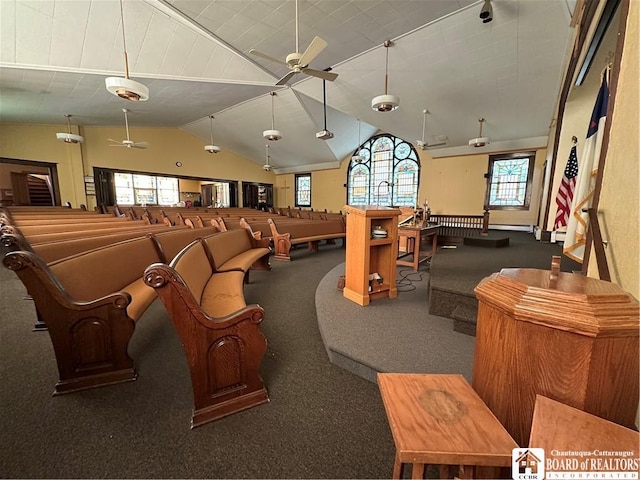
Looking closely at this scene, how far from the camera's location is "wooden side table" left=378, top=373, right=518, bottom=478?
0.52 metres

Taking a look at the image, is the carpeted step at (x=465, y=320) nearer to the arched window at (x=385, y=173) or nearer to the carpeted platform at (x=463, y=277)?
the carpeted platform at (x=463, y=277)

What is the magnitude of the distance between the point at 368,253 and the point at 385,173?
9154mm

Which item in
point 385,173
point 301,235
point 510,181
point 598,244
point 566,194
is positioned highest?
point 385,173

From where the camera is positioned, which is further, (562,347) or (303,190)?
(303,190)

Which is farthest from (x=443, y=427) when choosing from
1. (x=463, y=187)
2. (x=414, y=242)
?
(x=463, y=187)

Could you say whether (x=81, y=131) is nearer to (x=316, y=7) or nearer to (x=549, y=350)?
(x=316, y=7)

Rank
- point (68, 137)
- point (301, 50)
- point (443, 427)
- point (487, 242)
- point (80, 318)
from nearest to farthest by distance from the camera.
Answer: point (443, 427)
point (80, 318)
point (487, 242)
point (301, 50)
point (68, 137)

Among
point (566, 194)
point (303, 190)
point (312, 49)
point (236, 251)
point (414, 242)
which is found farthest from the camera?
point (303, 190)

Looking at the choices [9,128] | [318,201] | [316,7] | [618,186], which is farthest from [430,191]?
[9,128]

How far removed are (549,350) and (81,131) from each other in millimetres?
12337

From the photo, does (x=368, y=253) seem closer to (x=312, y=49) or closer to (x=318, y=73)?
(x=312, y=49)

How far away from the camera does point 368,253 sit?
2.28 m

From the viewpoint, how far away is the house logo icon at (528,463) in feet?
1.42

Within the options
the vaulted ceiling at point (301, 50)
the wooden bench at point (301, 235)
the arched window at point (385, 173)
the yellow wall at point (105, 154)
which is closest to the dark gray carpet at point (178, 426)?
the wooden bench at point (301, 235)
